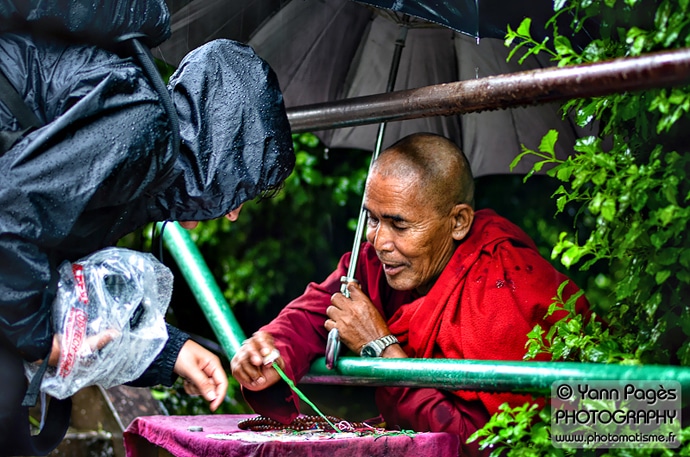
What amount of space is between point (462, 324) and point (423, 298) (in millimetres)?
253

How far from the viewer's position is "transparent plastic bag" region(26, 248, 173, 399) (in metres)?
1.75

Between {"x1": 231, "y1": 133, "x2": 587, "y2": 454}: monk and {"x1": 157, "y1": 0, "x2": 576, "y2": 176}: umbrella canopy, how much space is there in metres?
0.52

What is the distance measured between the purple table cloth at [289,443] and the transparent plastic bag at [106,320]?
38 centimetres

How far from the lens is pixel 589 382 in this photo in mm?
1749

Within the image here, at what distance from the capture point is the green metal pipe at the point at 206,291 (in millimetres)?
2746

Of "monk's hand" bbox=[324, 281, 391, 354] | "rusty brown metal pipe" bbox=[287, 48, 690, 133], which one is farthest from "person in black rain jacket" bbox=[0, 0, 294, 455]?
"monk's hand" bbox=[324, 281, 391, 354]

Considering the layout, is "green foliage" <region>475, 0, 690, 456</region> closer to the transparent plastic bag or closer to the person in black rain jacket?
the person in black rain jacket

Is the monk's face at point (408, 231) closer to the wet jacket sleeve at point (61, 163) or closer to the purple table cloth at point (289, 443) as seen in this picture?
the purple table cloth at point (289, 443)

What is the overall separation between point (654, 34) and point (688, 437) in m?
0.78

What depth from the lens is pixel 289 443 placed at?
210cm

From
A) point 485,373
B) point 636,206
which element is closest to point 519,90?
point 636,206

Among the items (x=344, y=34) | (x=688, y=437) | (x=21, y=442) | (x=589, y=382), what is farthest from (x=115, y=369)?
(x=344, y=34)

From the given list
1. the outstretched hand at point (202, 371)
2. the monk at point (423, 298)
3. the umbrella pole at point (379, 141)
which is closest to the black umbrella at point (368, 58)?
the umbrella pole at point (379, 141)

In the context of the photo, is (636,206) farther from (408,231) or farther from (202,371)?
(408,231)
